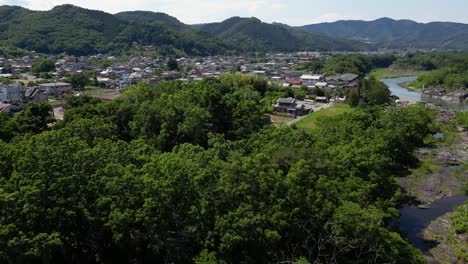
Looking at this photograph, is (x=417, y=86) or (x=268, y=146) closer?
(x=268, y=146)

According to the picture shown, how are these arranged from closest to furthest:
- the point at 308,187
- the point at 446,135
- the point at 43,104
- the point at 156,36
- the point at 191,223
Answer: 1. the point at 191,223
2. the point at 308,187
3. the point at 43,104
4. the point at 446,135
5. the point at 156,36

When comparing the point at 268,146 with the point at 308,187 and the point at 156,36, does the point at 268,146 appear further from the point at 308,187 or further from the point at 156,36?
the point at 156,36

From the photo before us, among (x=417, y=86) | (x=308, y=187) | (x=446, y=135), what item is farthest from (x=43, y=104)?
(x=417, y=86)

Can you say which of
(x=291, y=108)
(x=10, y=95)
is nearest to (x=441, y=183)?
(x=291, y=108)

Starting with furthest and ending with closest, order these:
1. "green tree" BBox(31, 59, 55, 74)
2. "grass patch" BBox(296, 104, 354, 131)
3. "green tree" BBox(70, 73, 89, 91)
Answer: "green tree" BBox(31, 59, 55, 74), "green tree" BBox(70, 73, 89, 91), "grass patch" BBox(296, 104, 354, 131)

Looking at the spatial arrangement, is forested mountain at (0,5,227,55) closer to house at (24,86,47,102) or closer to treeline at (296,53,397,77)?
treeline at (296,53,397,77)

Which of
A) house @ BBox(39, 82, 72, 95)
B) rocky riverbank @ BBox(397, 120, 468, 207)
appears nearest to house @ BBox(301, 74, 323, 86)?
rocky riverbank @ BBox(397, 120, 468, 207)

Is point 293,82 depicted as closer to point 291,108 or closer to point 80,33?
point 291,108
